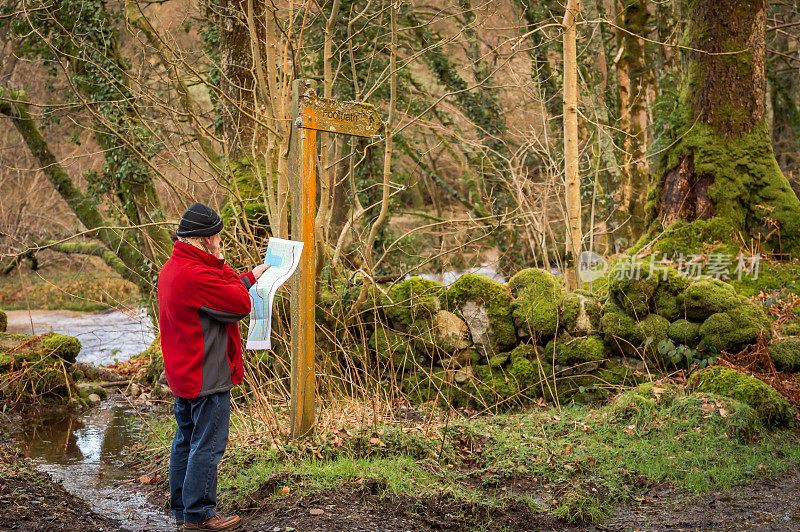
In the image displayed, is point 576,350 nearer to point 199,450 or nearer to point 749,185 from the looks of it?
point 749,185

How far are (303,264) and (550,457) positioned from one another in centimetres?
238

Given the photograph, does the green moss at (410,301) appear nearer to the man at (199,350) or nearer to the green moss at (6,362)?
the man at (199,350)

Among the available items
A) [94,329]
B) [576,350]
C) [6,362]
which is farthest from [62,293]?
[576,350]

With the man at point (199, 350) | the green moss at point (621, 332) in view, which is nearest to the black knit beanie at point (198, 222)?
the man at point (199, 350)

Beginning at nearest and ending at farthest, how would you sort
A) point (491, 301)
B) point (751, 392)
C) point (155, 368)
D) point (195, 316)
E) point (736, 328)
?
point (195, 316)
point (751, 392)
point (736, 328)
point (491, 301)
point (155, 368)

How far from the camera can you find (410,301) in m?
7.11

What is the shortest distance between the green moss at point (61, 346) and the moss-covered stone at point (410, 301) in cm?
423

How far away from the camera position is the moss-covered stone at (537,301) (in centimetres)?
689

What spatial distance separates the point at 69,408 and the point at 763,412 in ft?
24.5

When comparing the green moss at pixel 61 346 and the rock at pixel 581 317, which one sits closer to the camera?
the rock at pixel 581 317

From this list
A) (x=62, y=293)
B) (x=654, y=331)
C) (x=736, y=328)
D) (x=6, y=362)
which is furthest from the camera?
(x=62, y=293)

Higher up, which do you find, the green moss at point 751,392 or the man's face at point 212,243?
the man's face at point 212,243

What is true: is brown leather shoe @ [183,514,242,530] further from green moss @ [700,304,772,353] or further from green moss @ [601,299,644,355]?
green moss @ [700,304,772,353]

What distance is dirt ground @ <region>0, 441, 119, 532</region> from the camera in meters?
3.77
